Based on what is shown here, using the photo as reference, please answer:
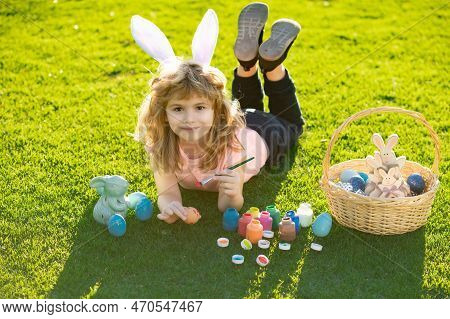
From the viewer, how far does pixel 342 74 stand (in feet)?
15.6

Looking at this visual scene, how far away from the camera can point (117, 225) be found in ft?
9.75

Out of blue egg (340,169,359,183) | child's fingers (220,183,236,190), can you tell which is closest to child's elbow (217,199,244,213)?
child's fingers (220,183,236,190)

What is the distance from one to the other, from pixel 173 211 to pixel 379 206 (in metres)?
0.87

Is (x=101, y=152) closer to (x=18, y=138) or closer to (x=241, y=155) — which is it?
(x=18, y=138)

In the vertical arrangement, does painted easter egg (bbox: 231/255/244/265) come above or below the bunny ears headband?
below

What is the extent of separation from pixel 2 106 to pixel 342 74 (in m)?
2.21

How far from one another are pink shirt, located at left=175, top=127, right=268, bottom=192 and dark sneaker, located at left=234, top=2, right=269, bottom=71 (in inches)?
14.8

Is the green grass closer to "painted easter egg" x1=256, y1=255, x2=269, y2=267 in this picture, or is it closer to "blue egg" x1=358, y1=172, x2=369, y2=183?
"painted easter egg" x1=256, y1=255, x2=269, y2=267

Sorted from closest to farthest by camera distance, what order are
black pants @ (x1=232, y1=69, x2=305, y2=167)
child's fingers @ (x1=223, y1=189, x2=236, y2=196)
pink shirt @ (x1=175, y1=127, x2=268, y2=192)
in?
child's fingers @ (x1=223, y1=189, x2=236, y2=196), pink shirt @ (x1=175, y1=127, x2=268, y2=192), black pants @ (x1=232, y1=69, x2=305, y2=167)

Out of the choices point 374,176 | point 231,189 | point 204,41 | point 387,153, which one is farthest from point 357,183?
point 204,41

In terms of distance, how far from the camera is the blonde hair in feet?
10.1

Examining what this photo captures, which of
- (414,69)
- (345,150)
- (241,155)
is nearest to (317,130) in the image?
(345,150)

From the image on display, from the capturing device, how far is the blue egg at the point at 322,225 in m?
2.98

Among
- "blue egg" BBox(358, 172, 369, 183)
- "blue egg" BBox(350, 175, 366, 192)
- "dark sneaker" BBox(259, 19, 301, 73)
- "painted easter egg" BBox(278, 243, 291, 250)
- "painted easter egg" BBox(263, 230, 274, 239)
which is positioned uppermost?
"dark sneaker" BBox(259, 19, 301, 73)
